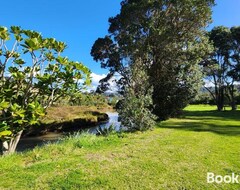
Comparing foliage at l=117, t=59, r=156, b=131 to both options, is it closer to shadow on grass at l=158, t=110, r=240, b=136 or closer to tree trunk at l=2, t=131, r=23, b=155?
shadow on grass at l=158, t=110, r=240, b=136

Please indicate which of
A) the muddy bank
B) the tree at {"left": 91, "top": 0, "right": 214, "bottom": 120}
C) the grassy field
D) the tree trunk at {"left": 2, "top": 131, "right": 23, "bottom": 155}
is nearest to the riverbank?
the muddy bank

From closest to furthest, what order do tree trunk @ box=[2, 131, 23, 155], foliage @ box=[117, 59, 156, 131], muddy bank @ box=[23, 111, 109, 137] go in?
tree trunk @ box=[2, 131, 23, 155] → foliage @ box=[117, 59, 156, 131] → muddy bank @ box=[23, 111, 109, 137]

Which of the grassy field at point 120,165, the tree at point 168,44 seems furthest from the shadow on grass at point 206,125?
the grassy field at point 120,165

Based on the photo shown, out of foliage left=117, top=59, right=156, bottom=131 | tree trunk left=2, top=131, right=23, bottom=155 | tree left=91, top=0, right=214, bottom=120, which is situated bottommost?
→ tree trunk left=2, top=131, right=23, bottom=155

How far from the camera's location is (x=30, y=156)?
6.08 meters

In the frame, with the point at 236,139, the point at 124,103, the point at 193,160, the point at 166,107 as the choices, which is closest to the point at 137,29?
the point at 166,107

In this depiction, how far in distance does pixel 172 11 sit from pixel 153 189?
12.5 m

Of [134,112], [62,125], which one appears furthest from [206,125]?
[62,125]

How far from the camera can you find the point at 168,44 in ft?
47.7

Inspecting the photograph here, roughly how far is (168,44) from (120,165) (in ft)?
35.8

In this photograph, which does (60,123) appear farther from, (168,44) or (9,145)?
(9,145)

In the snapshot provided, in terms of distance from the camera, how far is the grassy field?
4.50 metres

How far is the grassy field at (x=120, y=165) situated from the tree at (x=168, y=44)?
628 cm

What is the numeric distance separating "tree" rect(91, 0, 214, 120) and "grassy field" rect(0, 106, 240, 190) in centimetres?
628
